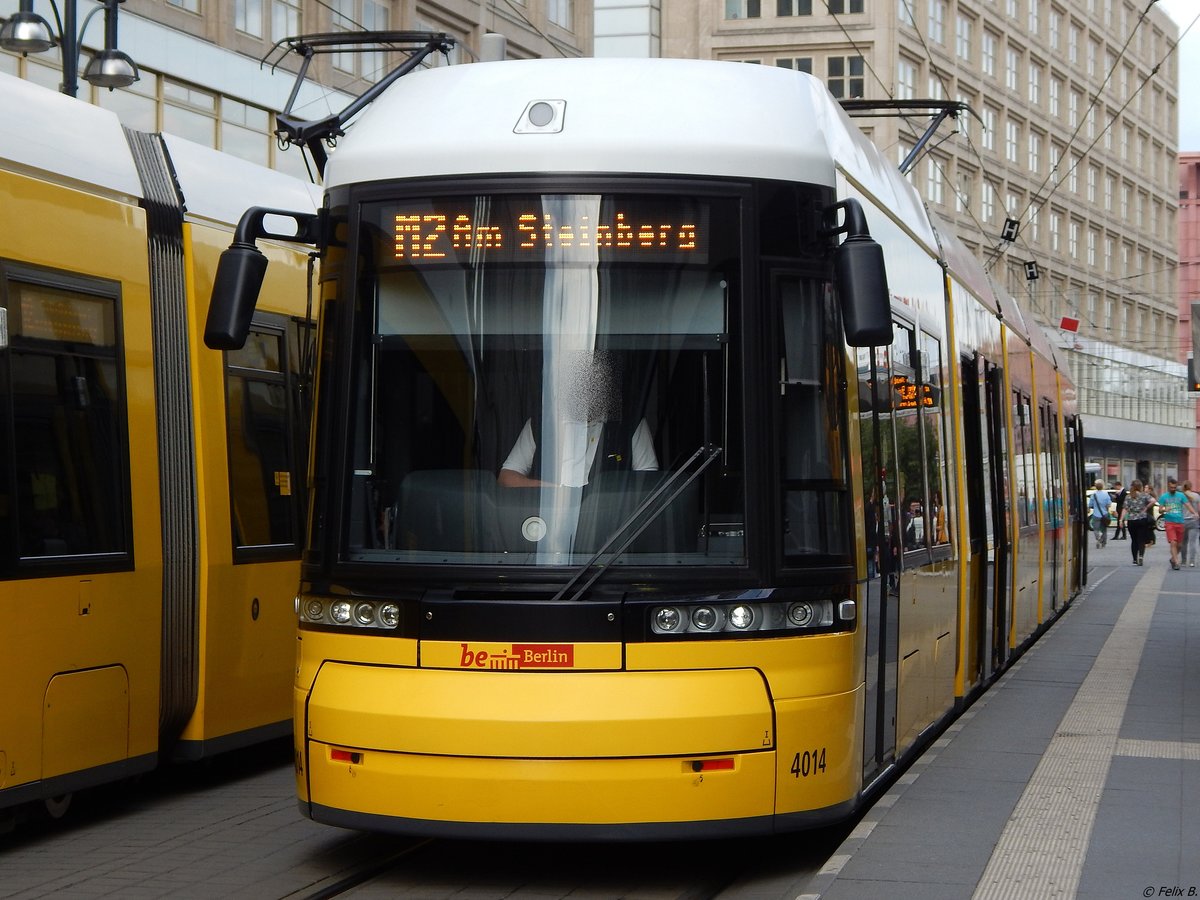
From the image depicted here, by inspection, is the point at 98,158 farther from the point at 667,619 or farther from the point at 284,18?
the point at 284,18

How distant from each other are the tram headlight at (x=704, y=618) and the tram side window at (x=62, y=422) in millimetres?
2834

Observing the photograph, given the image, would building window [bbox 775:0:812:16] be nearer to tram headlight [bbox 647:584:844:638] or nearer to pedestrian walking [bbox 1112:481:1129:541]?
pedestrian walking [bbox 1112:481:1129:541]

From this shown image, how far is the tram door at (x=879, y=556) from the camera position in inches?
294

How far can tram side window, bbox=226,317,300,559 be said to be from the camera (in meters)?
9.42

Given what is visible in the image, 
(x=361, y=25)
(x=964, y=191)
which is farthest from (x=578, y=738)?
(x=964, y=191)

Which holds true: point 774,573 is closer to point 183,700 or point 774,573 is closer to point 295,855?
point 295,855

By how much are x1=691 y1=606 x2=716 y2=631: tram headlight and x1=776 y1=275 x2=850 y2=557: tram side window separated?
423 mm

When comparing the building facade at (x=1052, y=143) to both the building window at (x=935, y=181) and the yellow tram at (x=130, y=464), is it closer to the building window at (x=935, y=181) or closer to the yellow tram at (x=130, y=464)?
the building window at (x=935, y=181)

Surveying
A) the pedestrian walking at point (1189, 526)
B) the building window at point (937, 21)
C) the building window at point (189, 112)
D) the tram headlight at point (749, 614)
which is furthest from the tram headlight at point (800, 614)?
the building window at point (937, 21)

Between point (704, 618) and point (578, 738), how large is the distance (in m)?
0.62

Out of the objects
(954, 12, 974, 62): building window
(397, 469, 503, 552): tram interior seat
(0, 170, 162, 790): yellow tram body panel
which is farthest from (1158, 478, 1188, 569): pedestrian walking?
(954, 12, 974, 62): building window

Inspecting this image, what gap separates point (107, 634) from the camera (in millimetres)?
8172

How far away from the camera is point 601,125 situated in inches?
272

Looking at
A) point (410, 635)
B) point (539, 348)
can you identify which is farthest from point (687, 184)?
point (410, 635)
